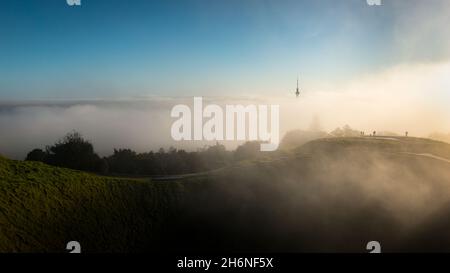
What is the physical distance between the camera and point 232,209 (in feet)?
101

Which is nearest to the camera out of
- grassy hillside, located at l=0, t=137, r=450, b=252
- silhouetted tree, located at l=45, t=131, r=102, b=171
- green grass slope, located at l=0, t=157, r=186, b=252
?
green grass slope, located at l=0, t=157, r=186, b=252

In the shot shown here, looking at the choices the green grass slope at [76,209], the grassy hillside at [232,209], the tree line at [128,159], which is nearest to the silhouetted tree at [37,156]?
the tree line at [128,159]

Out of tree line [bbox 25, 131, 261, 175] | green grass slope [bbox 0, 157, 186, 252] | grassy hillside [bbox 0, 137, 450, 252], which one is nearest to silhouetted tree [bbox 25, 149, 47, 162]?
tree line [bbox 25, 131, 261, 175]

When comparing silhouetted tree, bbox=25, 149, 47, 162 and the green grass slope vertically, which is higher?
silhouetted tree, bbox=25, 149, 47, 162

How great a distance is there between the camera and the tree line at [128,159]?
5003 cm

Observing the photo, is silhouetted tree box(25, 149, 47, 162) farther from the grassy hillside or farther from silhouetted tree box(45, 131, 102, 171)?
the grassy hillside

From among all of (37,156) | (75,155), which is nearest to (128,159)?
(75,155)

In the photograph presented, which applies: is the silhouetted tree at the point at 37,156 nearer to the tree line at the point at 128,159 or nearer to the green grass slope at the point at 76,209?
the tree line at the point at 128,159

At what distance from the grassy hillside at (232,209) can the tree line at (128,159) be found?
14778mm

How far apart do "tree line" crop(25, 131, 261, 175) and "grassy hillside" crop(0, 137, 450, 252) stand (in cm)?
1478

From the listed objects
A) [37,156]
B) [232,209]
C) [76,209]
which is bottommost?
[232,209]

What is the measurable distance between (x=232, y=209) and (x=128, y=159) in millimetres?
28046

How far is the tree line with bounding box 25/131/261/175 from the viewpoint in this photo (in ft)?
164

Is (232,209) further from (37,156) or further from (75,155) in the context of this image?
(37,156)
